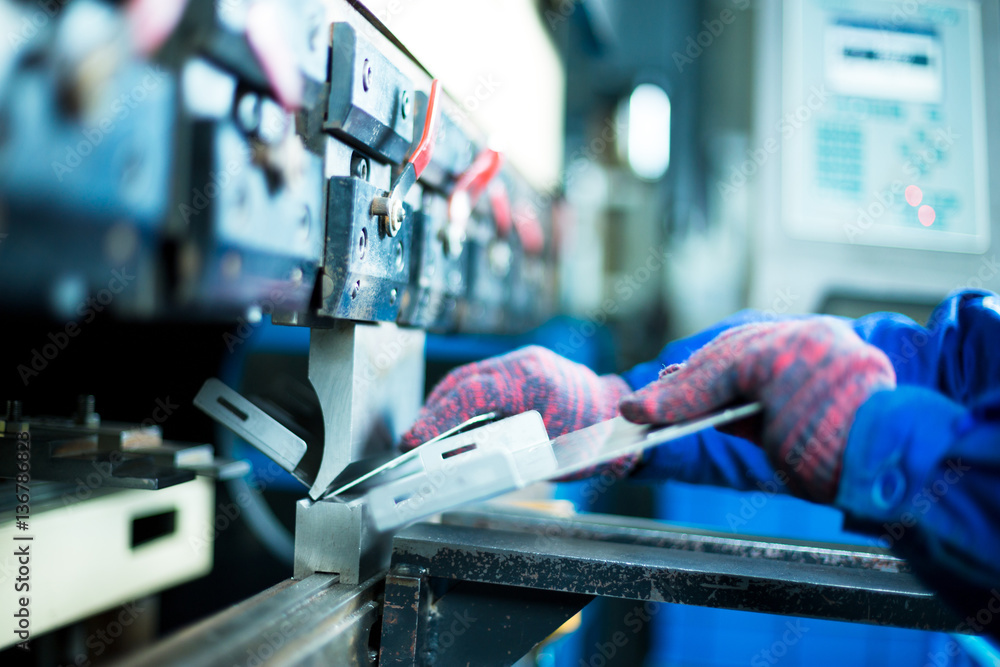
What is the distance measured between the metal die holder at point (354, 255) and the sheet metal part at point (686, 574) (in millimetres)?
220

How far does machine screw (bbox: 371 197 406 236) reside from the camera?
646 mm

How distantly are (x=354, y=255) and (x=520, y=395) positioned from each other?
0.77 ft

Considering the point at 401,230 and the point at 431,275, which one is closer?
the point at 401,230

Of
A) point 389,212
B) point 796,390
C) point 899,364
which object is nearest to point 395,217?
point 389,212

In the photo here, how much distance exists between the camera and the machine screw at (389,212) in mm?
646

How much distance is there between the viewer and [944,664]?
1.46 m

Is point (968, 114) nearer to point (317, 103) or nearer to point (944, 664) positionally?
point (944, 664)

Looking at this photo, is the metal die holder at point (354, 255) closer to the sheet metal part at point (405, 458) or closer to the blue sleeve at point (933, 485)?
the sheet metal part at point (405, 458)

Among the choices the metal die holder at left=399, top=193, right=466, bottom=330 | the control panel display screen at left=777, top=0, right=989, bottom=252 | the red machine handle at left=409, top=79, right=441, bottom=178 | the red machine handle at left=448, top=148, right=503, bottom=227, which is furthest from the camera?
the control panel display screen at left=777, top=0, right=989, bottom=252

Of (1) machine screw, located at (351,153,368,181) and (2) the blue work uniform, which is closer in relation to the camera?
(2) the blue work uniform

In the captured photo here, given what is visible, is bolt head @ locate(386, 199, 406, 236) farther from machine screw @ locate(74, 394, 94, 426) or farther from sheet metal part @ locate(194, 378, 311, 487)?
machine screw @ locate(74, 394, 94, 426)

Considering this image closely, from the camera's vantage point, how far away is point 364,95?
0.62 meters

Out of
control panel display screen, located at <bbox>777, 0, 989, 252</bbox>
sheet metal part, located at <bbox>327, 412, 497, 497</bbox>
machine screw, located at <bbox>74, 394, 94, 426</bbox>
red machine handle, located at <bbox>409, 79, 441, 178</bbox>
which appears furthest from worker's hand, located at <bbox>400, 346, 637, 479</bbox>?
control panel display screen, located at <bbox>777, 0, 989, 252</bbox>

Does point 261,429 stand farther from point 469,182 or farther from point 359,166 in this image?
point 469,182
